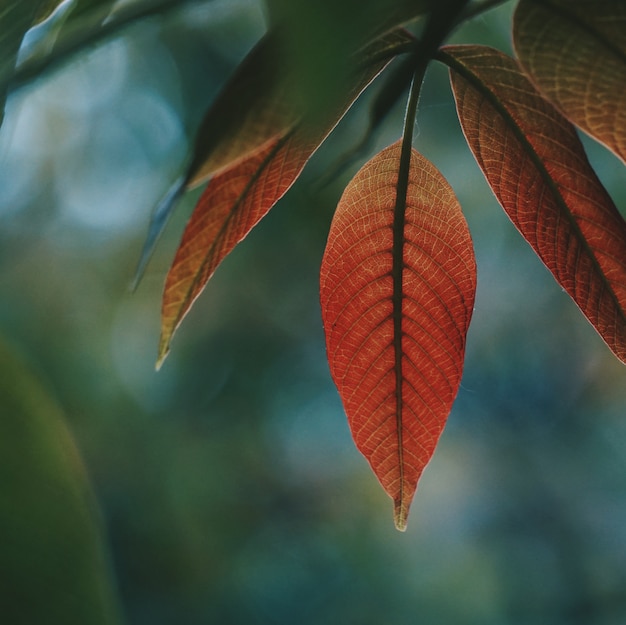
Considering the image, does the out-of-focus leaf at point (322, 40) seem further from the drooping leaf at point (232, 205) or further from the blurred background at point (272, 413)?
the blurred background at point (272, 413)

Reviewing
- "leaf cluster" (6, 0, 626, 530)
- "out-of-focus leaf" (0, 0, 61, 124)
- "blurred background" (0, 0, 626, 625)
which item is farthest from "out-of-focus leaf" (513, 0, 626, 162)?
"blurred background" (0, 0, 626, 625)

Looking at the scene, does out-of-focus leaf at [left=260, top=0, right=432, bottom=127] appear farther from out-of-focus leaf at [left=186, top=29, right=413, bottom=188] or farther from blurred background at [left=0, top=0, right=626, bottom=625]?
blurred background at [left=0, top=0, right=626, bottom=625]

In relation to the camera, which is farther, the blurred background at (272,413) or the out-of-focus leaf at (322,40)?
the blurred background at (272,413)

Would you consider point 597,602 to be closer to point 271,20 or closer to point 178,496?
point 178,496

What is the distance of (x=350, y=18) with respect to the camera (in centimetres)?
10

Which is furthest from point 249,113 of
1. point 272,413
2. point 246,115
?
point 272,413

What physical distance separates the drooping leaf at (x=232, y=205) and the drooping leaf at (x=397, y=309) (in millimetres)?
25

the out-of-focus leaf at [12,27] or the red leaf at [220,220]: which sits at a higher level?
the out-of-focus leaf at [12,27]

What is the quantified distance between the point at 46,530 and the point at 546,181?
0.46ft

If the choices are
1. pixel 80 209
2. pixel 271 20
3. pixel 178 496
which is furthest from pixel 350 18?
pixel 178 496

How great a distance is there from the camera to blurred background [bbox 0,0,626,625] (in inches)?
58.6

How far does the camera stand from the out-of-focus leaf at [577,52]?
13cm

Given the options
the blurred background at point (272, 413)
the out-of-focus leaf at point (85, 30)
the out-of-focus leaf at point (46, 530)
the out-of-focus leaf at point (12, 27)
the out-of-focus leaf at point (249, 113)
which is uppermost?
the blurred background at point (272, 413)

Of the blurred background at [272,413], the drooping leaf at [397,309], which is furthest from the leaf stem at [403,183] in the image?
the blurred background at [272,413]
